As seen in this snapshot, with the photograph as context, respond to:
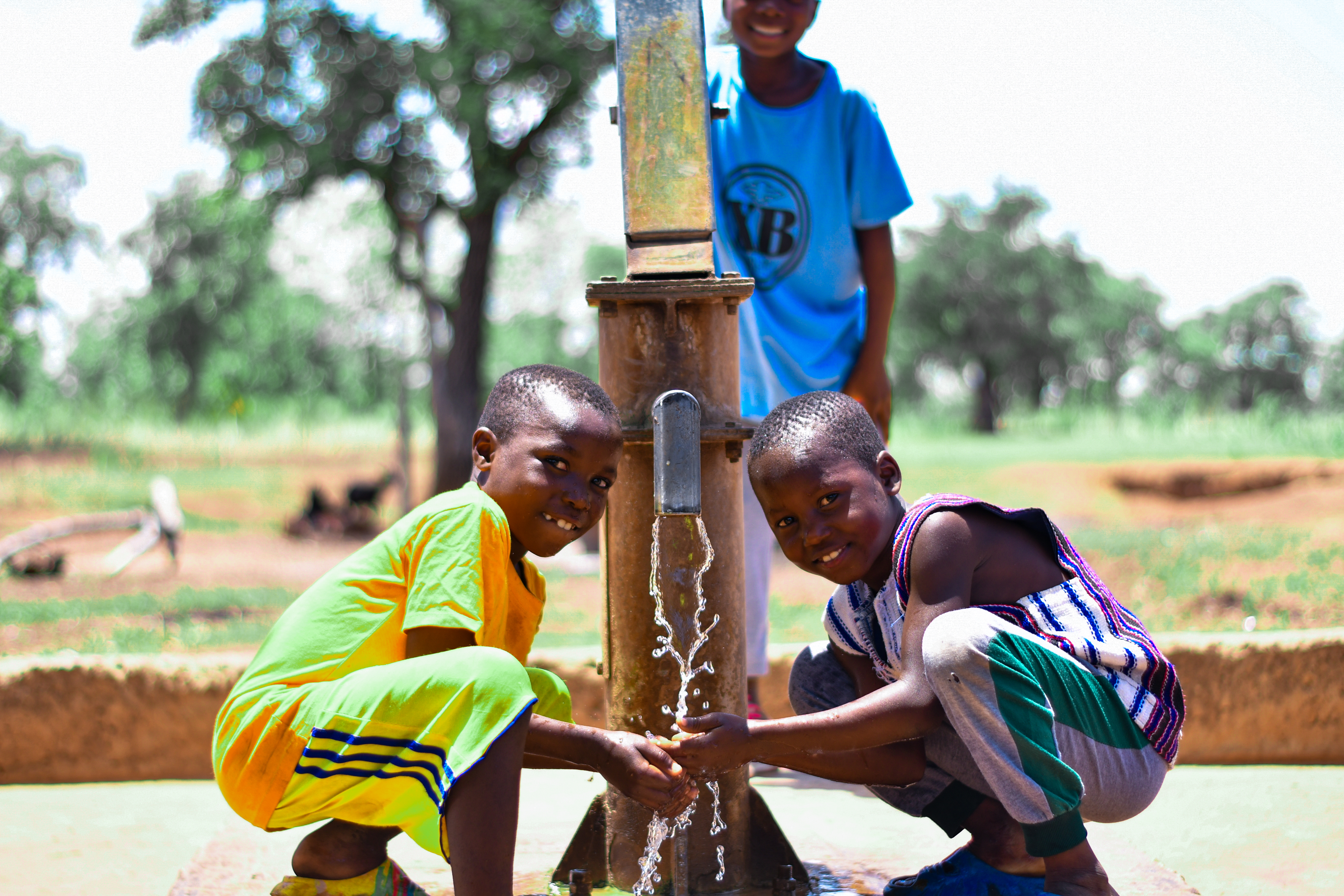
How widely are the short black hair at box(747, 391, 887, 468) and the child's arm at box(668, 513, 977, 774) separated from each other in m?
0.20

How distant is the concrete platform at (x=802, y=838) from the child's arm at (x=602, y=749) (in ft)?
1.47

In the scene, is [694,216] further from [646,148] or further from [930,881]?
[930,881]

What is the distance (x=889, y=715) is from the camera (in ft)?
5.39

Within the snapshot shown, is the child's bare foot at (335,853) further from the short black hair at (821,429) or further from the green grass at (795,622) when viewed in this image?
the green grass at (795,622)

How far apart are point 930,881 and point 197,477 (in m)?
14.9

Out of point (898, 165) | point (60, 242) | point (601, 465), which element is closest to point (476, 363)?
point (898, 165)

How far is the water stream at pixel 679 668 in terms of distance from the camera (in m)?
1.81

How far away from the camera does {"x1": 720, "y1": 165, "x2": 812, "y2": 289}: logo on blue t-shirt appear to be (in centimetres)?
266

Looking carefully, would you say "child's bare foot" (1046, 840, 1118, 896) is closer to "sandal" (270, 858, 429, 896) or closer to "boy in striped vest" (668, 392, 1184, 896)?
"boy in striped vest" (668, 392, 1184, 896)

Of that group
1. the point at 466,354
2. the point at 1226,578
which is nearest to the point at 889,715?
the point at 1226,578

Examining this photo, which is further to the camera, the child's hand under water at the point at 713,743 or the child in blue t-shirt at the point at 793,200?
the child in blue t-shirt at the point at 793,200

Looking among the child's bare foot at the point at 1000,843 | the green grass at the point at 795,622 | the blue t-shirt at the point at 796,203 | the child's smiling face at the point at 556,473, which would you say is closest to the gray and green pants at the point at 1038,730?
the child's bare foot at the point at 1000,843

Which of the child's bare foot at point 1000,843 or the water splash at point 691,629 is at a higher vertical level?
the water splash at point 691,629

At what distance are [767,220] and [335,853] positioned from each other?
1705 millimetres
